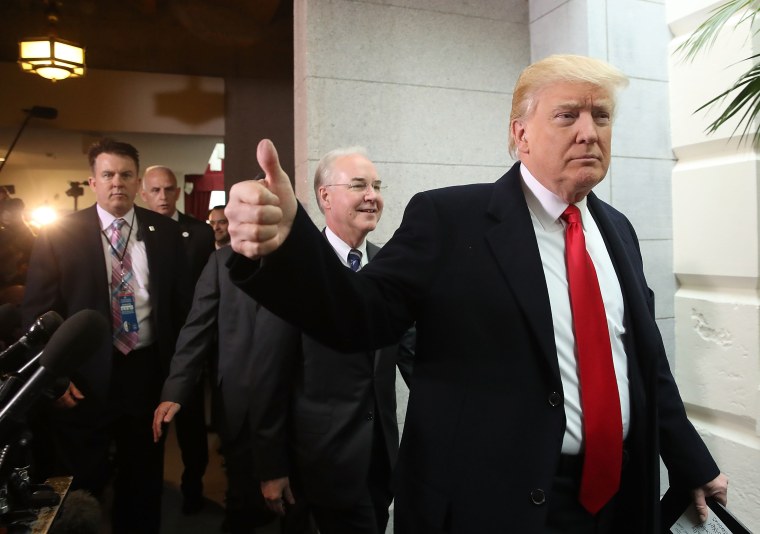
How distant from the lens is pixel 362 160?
226 centimetres

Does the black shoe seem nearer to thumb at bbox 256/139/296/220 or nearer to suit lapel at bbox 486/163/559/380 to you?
suit lapel at bbox 486/163/559/380

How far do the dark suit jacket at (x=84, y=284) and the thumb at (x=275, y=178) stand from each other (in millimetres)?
1887

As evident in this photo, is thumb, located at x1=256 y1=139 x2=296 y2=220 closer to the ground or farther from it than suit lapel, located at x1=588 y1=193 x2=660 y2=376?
farther from it

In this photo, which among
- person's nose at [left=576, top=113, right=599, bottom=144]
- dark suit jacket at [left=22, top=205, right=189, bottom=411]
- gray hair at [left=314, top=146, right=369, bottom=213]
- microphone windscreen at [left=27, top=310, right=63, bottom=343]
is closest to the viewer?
person's nose at [left=576, top=113, right=599, bottom=144]

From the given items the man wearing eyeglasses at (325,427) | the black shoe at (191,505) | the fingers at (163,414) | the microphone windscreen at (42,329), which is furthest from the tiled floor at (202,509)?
the microphone windscreen at (42,329)

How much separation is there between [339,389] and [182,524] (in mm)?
1799

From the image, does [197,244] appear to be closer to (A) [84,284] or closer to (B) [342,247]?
(A) [84,284]

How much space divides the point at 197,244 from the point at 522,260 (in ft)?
8.72

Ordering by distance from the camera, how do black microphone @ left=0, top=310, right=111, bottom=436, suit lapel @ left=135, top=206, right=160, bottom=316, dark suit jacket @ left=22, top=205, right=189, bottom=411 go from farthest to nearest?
suit lapel @ left=135, top=206, right=160, bottom=316, dark suit jacket @ left=22, top=205, right=189, bottom=411, black microphone @ left=0, top=310, right=111, bottom=436

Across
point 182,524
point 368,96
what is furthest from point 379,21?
point 182,524

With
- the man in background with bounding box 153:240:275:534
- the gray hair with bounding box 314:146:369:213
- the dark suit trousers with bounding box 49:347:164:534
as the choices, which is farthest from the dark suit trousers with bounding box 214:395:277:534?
the gray hair with bounding box 314:146:369:213

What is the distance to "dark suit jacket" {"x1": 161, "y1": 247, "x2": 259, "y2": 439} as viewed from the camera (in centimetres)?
232

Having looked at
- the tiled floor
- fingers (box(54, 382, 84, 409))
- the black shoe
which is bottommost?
the tiled floor

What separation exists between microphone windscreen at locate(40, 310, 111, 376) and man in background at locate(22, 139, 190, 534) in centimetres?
134
